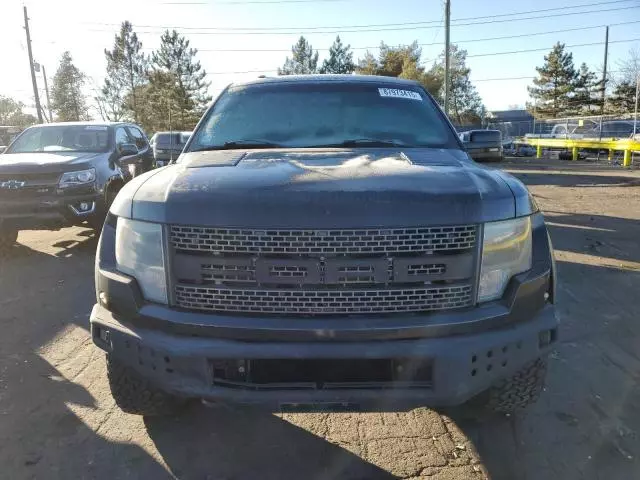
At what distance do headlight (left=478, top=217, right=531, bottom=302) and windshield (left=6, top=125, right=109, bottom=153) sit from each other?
22.2ft

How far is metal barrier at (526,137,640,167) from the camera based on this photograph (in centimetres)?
2211

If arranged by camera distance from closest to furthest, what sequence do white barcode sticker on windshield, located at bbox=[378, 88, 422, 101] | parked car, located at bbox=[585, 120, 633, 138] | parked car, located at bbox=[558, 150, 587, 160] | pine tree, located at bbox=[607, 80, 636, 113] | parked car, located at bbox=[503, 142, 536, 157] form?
white barcode sticker on windshield, located at bbox=[378, 88, 422, 101], parked car, located at bbox=[585, 120, 633, 138], parked car, located at bbox=[558, 150, 587, 160], parked car, located at bbox=[503, 142, 536, 157], pine tree, located at bbox=[607, 80, 636, 113]

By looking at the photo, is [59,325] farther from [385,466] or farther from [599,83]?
[599,83]

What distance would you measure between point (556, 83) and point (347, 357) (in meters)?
72.7

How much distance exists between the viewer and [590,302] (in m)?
4.77

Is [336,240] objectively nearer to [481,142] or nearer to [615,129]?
[481,142]

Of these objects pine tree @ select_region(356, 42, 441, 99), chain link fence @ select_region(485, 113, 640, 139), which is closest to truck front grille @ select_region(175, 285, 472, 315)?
chain link fence @ select_region(485, 113, 640, 139)

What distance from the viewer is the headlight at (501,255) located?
84.7 inches

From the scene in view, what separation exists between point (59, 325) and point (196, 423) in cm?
212

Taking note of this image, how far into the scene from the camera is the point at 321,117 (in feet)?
11.3

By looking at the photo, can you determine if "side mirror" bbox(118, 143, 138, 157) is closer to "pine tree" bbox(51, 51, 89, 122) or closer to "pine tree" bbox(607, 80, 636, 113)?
"pine tree" bbox(51, 51, 89, 122)

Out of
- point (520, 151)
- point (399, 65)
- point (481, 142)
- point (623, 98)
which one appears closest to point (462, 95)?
point (399, 65)

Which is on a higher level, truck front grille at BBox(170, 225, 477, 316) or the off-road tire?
truck front grille at BBox(170, 225, 477, 316)

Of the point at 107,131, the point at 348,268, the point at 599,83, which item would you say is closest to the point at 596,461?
the point at 348,268
